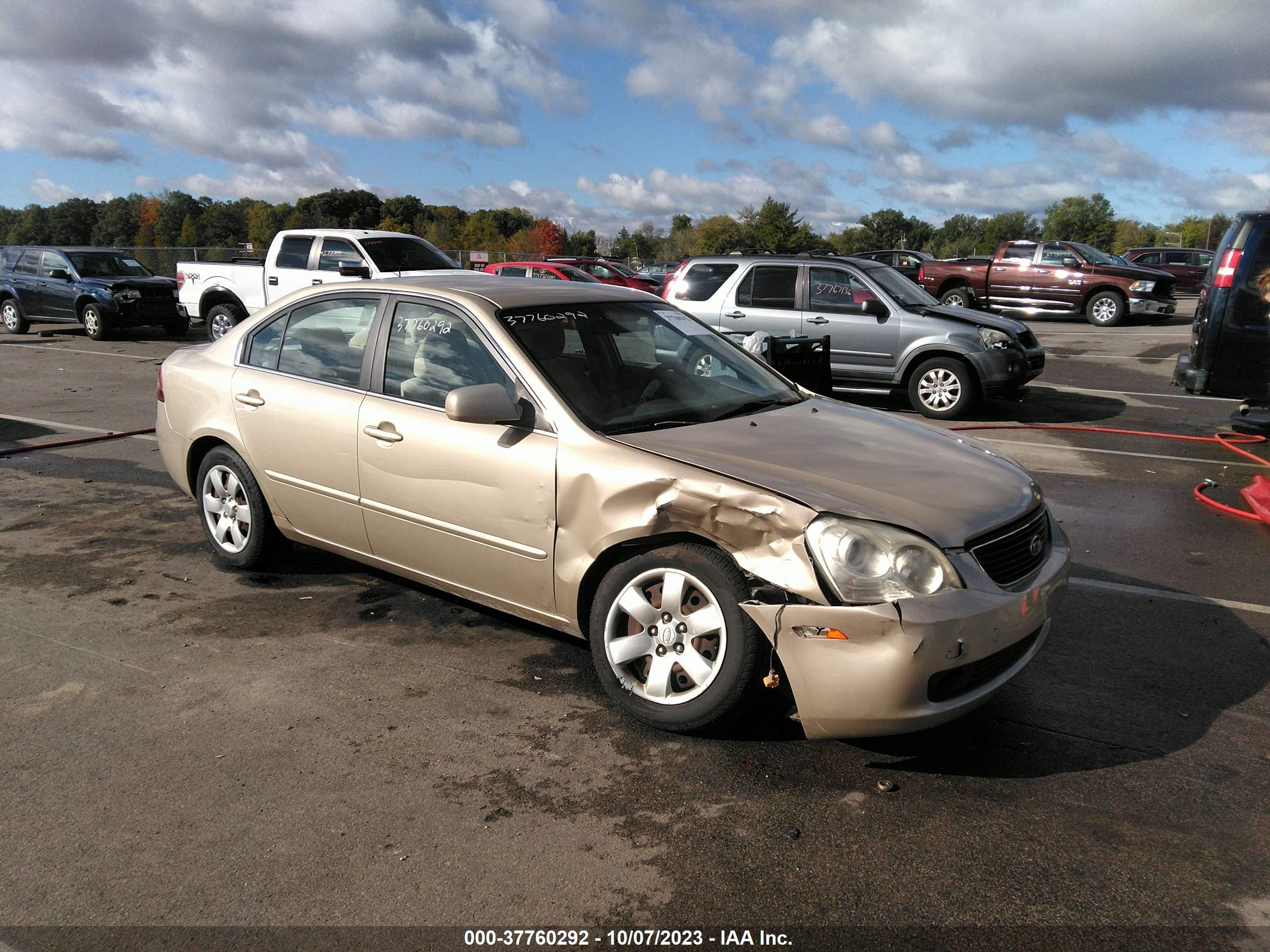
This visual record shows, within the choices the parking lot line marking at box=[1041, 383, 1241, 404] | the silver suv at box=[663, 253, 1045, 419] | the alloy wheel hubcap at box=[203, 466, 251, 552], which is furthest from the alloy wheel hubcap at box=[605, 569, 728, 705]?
the parking lot line marking at box=[1041, 383, 1241, 404]

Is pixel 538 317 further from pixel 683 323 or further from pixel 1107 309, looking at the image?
pixel 1107 309

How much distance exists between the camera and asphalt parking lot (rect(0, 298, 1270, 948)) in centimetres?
257

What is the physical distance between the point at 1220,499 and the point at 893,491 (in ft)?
16.7

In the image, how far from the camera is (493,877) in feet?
8.68

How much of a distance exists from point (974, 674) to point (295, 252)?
46.3ft

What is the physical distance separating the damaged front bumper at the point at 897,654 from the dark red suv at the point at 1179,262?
32.5m

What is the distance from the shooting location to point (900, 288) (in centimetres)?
1110

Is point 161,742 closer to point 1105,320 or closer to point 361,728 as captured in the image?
point 361,728

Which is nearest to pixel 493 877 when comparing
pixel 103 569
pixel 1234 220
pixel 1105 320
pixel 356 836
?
pixel 356 836

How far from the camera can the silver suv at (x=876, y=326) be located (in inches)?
414

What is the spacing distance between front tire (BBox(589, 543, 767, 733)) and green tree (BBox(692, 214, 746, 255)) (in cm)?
8396

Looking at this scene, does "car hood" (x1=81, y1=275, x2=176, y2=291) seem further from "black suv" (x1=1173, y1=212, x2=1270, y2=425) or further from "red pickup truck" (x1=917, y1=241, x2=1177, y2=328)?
"black suv" (x1=1173, y1=212, x2=1270, y2=425)

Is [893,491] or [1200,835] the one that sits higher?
[893,491]

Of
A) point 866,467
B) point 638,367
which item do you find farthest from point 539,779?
point 638,367
